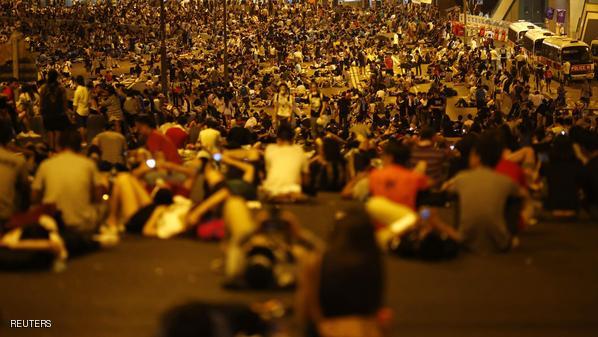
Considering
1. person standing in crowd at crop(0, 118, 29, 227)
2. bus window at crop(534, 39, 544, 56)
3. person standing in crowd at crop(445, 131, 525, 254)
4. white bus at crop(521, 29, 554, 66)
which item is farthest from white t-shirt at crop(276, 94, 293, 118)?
bus window at crop(534, 39, 544, 56)

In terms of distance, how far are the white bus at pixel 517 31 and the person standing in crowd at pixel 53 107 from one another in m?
40.8

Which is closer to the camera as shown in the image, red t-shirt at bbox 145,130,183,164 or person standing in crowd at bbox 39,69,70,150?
red t-shirt at bbox 145,130,183,164

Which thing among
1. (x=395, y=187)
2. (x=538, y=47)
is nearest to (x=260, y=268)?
(x=395, y=187)

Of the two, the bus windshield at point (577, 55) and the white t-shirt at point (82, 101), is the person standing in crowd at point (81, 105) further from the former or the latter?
the bus windshield at point (577, 55)

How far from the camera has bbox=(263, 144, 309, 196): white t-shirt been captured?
1227cm

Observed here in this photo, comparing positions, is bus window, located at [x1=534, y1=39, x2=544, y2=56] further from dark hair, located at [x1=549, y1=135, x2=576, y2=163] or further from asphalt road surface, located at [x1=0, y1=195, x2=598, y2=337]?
asphalt road surface, located at [x1=0, y1=195, x2=598, y2=337]

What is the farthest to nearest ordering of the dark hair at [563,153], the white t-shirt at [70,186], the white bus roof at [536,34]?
the white bus roof at [536,34] → the dark hair at [563,153] → the white t-shirt at [70,186]

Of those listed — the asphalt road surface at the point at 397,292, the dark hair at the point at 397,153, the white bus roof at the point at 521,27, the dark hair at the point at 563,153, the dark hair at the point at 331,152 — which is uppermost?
the white bus roof at the point at 521,27

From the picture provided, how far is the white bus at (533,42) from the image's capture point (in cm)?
5031

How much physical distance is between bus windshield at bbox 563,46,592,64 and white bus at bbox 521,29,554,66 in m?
3.35

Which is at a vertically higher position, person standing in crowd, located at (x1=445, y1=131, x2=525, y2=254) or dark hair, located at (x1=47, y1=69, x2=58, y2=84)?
dark hair, located at (x1=47, y1=69, x2=58, y2=84)

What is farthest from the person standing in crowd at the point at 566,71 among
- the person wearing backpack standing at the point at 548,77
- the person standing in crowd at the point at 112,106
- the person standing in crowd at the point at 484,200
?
the person standing in crowd at the point at 484,200

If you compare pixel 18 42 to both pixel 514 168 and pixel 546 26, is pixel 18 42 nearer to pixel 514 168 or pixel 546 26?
pixel 514 168

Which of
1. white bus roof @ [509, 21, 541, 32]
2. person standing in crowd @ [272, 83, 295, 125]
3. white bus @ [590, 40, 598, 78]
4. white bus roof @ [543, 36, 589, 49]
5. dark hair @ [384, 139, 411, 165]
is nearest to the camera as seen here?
dark hair @ [384, 139, 411, 165]
